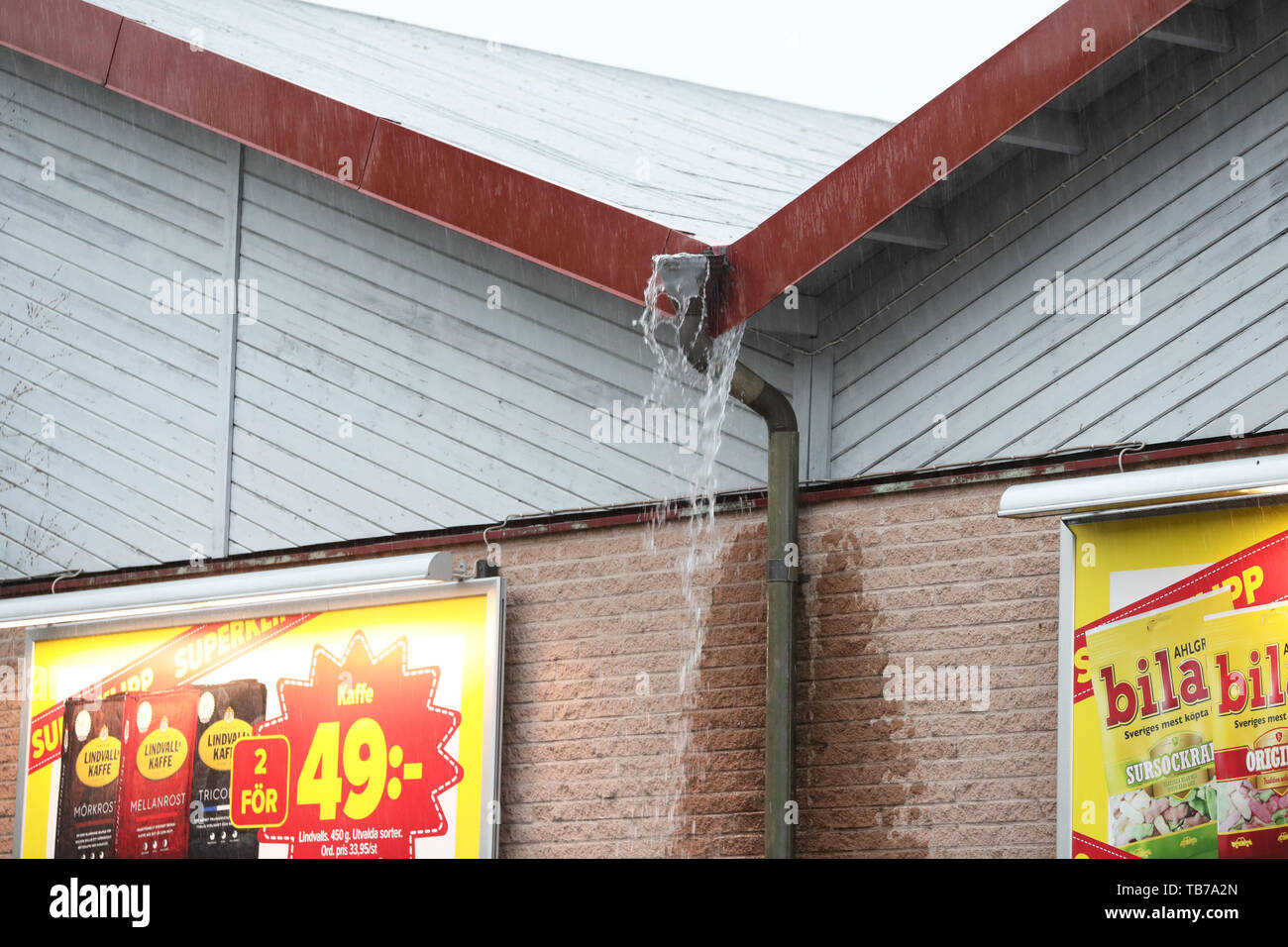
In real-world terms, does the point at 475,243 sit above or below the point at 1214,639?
above

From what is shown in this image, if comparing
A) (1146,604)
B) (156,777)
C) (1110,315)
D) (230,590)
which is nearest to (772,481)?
(1110,315)

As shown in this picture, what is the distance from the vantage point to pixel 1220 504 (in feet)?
21.4

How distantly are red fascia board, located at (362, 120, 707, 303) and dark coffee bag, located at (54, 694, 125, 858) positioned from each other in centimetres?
363

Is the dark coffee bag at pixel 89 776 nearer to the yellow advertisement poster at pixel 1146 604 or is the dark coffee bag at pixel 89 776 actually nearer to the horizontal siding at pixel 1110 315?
the horizontal siding at pixel 1110 315

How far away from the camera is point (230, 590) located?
8.73 meters

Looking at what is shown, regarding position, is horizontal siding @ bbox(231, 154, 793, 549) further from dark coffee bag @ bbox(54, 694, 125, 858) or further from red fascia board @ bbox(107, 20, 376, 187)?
dark coffee bag @ bbox(54, 694, 125, 858)

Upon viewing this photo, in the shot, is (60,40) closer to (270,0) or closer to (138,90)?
(138,90)

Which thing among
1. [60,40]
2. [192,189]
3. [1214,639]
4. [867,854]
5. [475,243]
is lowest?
[867,854]

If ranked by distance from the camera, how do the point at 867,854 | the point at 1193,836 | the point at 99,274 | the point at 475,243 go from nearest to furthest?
the point at 1193,836, the point at 867,854, the point at 475,243, the point at 99,274

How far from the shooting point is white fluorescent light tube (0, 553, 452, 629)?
8242mm

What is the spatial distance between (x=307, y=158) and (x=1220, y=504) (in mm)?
5103

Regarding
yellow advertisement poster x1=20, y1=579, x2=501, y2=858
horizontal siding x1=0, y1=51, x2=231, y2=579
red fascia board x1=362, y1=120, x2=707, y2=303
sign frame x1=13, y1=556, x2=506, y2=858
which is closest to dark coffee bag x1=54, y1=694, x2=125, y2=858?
yellow advertisement poster x1=20, y1=579, x2=501, y2=858

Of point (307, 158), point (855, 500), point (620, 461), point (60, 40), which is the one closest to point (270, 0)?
point (60, 40)

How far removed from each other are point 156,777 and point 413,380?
2751 millimetres
